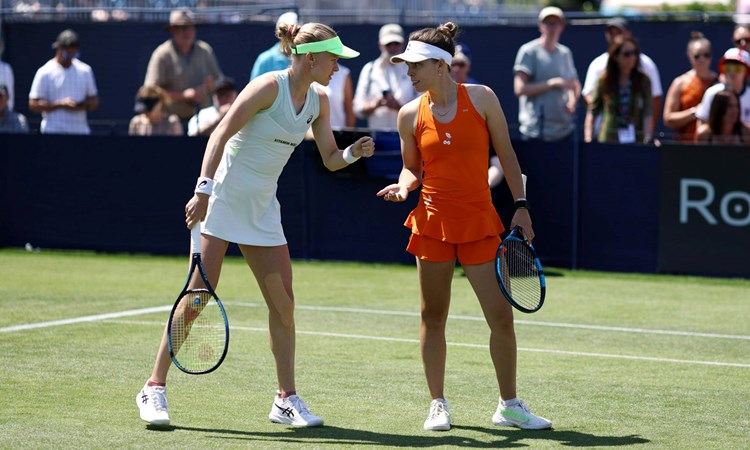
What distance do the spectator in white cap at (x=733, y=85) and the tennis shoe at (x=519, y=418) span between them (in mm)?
7463

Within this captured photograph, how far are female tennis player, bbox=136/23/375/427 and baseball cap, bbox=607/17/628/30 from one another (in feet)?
29.3

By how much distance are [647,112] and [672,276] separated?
1806mm

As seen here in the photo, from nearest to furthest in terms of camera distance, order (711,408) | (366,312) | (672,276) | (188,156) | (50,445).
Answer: (50,445)
(711,408)
(366,312)
(672,276)
(188,156)

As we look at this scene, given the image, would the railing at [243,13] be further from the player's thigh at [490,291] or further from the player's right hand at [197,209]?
the player's thigh at [490,291]

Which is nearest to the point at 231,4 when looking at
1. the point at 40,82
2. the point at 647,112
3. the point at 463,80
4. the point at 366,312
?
the point at 40,82

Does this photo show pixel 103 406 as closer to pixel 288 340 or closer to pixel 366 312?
pixel 288 340

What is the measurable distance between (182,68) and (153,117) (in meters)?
0.78

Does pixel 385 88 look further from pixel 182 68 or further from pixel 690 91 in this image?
pixel 690 91

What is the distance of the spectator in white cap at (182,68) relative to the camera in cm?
1557

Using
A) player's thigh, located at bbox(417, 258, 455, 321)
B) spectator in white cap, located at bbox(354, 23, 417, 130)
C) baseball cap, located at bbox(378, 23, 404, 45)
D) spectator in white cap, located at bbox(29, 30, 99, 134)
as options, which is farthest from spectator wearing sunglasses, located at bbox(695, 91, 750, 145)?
spectator in white cap, located at bbox(29, 30, 99, 134)

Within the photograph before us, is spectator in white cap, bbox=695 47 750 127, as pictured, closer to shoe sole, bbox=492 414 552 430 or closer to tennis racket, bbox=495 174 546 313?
tennis racket, bbox=495 174 546 313

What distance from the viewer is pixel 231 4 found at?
20.7m

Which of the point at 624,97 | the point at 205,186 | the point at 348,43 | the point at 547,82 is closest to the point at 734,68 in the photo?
the point at 624,97

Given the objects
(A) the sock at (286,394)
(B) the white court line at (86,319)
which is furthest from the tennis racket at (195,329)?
(B) the white court line at (86,319)
